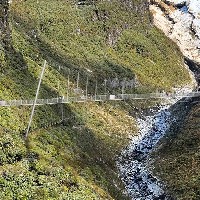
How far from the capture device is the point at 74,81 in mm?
105062

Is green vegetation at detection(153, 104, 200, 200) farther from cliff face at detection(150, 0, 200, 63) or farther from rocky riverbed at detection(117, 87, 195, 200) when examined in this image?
cliff face at detection(150, 0, 200, 63)

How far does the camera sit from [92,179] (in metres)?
61.6

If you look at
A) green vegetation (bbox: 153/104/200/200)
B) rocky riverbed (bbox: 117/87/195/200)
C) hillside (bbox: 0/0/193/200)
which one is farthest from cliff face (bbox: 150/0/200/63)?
green vegetation (bbox: 153/104/200/200)

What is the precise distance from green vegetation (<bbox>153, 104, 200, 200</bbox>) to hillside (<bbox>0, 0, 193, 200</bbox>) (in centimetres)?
664

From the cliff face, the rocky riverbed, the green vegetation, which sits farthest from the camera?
the cliff face

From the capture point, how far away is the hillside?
158ft

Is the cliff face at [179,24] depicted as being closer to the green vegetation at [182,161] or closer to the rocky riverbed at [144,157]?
the rocky riverbed at [144,157]

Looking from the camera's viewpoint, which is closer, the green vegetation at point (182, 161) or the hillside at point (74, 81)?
the hillside at point (74, 81)

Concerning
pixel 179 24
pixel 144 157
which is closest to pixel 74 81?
pixel 144 157

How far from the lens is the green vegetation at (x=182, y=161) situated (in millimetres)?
60500

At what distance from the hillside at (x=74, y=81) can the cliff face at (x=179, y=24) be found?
7.57 meters

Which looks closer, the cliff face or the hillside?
the hillside

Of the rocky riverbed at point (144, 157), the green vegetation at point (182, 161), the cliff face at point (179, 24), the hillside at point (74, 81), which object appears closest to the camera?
the hillside at point (74, 81)

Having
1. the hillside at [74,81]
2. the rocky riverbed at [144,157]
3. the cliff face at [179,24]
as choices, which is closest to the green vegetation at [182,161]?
the rocky riverbed at [144,157]
